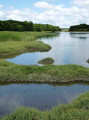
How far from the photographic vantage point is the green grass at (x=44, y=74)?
556 inches

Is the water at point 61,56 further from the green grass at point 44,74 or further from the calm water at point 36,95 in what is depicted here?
the calm water at point 36,95

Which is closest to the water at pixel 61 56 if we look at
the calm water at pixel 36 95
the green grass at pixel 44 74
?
the green grass at pixel 44 74

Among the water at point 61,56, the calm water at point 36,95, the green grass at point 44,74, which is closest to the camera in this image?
the calm water at point 36,95

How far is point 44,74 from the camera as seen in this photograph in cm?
1457

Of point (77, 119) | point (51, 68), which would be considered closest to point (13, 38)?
point (51, 68)

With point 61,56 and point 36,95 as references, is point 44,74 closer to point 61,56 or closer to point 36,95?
point 36,95

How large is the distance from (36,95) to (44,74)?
10.9ft

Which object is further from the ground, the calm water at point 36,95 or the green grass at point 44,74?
the green grass at point 44,74

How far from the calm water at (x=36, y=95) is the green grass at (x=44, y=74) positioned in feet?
2.66

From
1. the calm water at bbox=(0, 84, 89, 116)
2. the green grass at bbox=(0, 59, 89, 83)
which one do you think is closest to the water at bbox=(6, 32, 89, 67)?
the green grass at bbox=(0, 59, 89, 83)

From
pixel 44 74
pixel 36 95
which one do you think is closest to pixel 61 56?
pixel 44 74

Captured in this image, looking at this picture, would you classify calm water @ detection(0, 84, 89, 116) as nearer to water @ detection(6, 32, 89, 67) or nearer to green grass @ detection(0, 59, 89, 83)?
green grass @ detection(0, 59, 89, 83)

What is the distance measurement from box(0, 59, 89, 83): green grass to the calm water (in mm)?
811

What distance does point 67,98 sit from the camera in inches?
436
